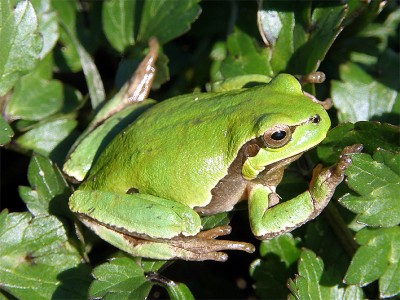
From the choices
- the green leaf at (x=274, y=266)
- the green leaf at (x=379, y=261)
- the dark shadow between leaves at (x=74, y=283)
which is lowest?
the green leaf at (x=274, y=266)

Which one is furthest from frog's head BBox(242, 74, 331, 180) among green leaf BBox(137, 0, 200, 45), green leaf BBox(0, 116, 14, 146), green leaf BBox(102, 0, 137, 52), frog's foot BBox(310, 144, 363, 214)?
green leaf BBox(102, 0, 137, 52)

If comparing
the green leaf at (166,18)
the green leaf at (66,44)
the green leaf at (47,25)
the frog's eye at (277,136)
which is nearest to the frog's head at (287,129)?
the frog's eye at (277,136)

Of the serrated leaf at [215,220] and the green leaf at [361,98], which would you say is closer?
the serrated leaf at [215,220]

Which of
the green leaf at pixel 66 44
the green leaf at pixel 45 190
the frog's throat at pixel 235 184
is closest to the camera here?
the frog's throat at pixel 235 184

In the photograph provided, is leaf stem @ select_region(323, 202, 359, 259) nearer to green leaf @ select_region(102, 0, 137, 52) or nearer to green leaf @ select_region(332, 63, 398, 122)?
green leaf @ select_region(332, 63, 398, 122)

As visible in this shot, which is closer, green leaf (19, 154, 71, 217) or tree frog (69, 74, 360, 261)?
tree frog (69, 74, 360, 261)

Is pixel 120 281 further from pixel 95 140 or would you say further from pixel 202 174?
pixel 95 140

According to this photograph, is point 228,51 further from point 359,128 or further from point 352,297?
point 352,297

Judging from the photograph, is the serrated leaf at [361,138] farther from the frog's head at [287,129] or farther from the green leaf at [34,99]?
the green leaf at [34,99]
